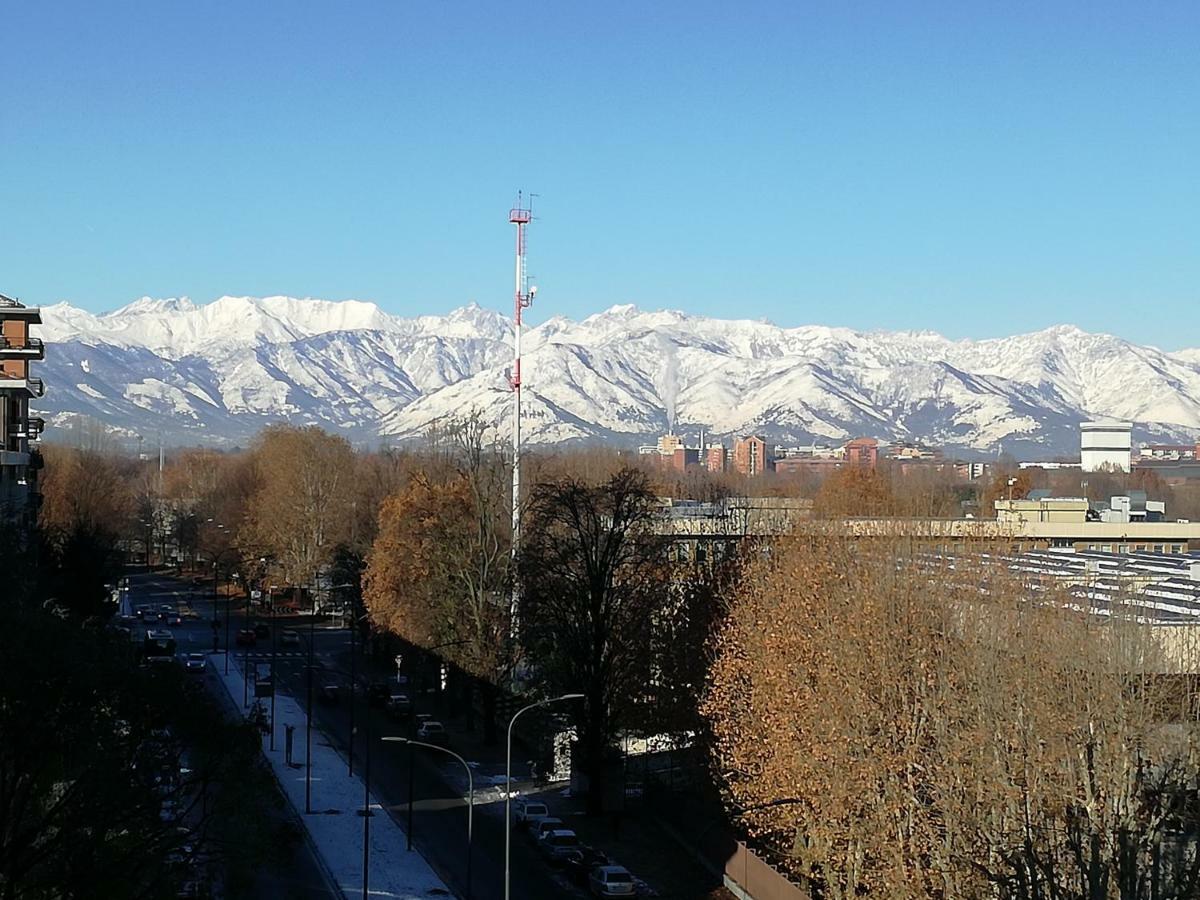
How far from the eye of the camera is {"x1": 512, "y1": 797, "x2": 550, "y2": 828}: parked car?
30953 millimetres

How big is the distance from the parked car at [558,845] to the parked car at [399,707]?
14.7 m

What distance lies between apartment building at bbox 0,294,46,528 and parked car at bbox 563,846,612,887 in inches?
979

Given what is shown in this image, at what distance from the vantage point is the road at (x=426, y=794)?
88.9ft

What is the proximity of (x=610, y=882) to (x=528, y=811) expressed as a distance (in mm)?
5932

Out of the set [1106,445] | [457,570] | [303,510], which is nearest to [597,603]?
[457,570]

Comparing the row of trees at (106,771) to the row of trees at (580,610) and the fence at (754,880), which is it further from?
the row of trees at (580,610)

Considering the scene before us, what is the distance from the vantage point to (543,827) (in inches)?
1163

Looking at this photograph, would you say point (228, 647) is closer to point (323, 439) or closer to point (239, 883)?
point (323, 439)

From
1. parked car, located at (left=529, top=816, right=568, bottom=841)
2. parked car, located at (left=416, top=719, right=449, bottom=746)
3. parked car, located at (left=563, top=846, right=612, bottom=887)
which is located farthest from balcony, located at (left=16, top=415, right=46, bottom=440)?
parked car, located at (left=563, top=846, right=612, bottom=887)

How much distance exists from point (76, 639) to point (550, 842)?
14.7 m

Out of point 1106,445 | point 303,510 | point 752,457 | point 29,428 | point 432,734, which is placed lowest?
point 432,734

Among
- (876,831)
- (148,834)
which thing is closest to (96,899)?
(148,834)

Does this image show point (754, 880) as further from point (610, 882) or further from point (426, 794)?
point (426, 794)

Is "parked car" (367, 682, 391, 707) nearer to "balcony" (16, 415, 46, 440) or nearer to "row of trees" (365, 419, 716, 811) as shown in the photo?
"row of trees" (365, 419, 716, 811)
